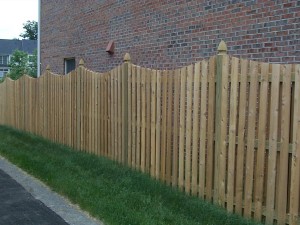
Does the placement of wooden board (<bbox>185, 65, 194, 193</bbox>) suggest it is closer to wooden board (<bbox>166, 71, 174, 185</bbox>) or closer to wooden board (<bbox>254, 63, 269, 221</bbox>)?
wooden board (<bbox>166, 71, 174, 185</bbox>)

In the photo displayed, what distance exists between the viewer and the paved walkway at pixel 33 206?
482 cm

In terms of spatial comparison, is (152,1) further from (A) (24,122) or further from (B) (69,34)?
(A) (24,122)

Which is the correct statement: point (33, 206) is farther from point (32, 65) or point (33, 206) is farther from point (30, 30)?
point (30, 30)

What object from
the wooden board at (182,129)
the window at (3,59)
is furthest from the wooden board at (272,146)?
the window at (3,59)

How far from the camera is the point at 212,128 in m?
5.31

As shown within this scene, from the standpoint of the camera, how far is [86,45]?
1145 centimetres

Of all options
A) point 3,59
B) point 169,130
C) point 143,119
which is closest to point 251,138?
point 169,130

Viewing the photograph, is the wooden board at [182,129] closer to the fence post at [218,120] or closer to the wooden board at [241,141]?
the fence post at [218,120]

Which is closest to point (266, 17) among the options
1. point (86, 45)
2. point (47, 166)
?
point (47, 166)

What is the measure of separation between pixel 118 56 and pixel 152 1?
187cm

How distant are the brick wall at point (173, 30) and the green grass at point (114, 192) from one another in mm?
2167

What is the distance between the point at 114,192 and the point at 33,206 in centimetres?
107

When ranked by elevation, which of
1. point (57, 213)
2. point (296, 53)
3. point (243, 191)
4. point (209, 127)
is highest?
point (296, 53)

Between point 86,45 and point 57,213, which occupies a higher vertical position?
point 86,45
